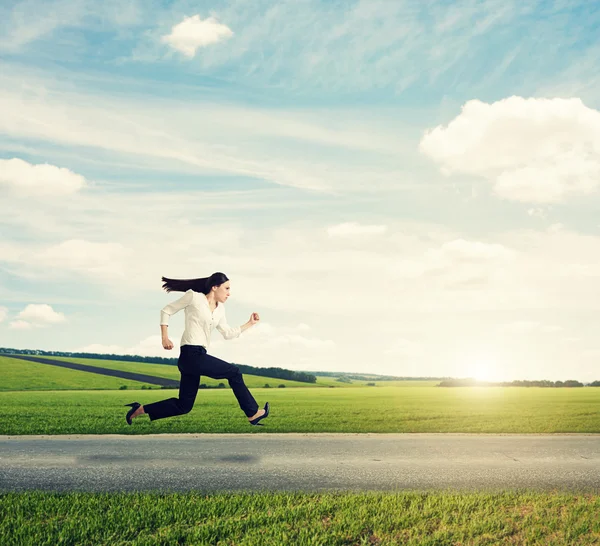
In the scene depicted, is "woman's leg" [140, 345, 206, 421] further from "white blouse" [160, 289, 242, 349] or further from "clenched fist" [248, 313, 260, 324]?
"clenched fist" [248, 313, 260, 324]

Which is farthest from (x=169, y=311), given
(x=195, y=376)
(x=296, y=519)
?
(x=296, y=519)

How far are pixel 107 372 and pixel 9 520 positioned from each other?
6342cm

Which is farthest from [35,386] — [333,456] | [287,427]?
[333,456]

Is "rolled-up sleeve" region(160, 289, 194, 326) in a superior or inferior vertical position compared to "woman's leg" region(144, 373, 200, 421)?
superior

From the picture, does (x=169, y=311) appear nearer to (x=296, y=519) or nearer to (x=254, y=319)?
(x=254, y=319)

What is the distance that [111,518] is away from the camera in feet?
23.9

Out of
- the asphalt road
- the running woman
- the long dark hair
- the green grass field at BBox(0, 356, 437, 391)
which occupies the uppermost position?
the long dark hair

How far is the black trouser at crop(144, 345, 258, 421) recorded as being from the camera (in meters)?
7.05

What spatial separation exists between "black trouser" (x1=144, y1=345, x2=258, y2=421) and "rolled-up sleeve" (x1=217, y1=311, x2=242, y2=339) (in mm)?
375

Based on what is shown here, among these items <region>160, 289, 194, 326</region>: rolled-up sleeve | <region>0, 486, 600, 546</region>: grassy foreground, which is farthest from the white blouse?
<region>0, 486, 600, 546</region>: grassy foreground

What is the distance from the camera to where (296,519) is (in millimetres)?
7297

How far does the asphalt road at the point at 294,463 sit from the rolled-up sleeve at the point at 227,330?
2952mm

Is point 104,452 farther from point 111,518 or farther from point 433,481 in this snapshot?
point 433,481

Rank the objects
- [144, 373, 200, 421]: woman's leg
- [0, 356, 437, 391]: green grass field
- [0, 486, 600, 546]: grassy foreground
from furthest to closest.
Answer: [0, 356, 437, 391]: green grass field → [144, 373, 200, 421]: woman's leg → [0, 486, 600, 546]: grassy foreground
